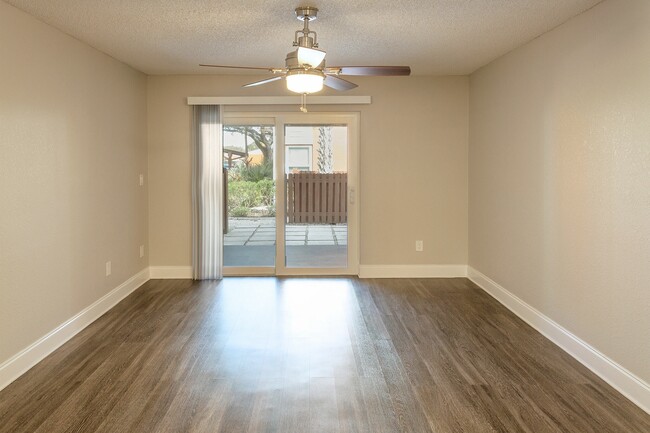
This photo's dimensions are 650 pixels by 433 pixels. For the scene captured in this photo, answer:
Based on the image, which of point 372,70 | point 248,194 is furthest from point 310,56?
point 248,194

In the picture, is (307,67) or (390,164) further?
(390,164)

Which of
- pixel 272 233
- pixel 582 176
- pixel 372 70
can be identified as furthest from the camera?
pixel 272 233

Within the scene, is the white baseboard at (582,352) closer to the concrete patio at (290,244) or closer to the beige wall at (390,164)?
the beige wall at (390,164)

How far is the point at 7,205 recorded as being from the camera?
320 cm

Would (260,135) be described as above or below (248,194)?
above

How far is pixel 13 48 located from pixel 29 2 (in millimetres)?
295

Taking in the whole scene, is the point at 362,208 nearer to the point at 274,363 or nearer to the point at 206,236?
the point at 206,236

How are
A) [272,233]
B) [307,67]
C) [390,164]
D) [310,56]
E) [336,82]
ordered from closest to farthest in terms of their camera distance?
[310,56]
[307,67]
[336,82]
[390,164]
[272,233]

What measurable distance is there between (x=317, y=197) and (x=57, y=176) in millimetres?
2934

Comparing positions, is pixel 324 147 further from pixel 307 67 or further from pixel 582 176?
pixel 582 176

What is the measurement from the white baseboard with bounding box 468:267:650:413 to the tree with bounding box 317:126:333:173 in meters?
2.27

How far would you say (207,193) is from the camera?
590 centimetres

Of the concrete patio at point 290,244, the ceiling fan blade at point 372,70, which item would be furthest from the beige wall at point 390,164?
the ceiling fan blade at point 372,70

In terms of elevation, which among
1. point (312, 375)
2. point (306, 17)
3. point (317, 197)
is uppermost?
point (306, 17)
